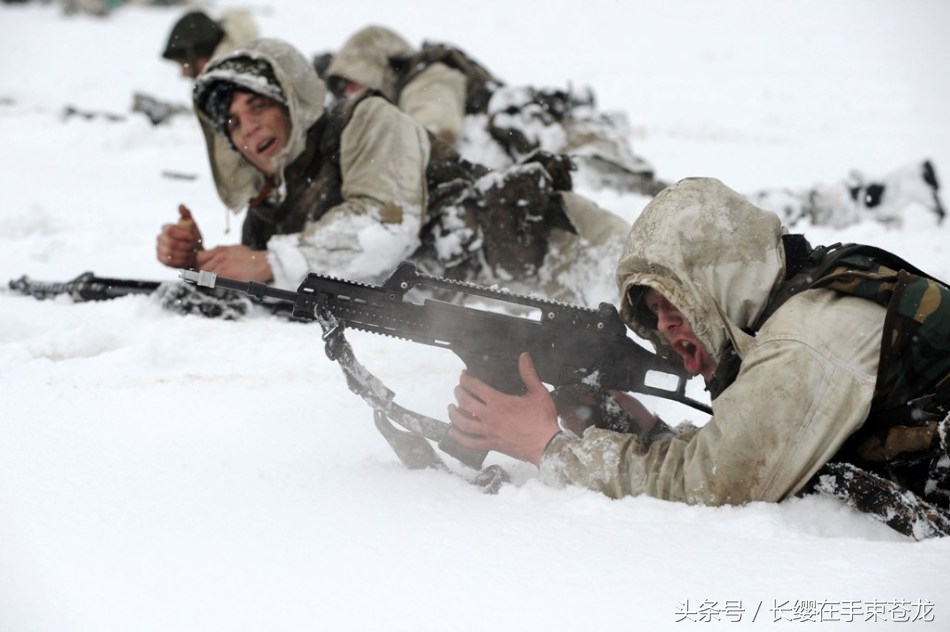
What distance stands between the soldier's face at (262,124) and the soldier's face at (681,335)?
233 cm

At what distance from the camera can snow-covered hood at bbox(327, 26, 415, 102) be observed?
721 centimetres

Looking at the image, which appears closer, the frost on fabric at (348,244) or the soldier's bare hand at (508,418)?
the soldier's bare hand at (508,418)

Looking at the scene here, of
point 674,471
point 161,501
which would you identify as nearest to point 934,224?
point 674,471

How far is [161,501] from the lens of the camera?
206 centimetres

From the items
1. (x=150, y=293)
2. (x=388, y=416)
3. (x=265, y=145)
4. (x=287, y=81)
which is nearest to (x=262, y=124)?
(x=265, y=145)

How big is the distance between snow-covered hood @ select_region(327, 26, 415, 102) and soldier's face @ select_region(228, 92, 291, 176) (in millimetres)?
3314

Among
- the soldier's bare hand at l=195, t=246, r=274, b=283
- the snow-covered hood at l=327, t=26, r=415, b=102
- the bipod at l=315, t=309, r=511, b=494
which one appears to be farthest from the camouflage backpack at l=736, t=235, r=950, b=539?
the snow-covered hood at l=327, t=26, r=415, b=102

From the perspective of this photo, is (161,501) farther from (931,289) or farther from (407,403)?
(931,289)

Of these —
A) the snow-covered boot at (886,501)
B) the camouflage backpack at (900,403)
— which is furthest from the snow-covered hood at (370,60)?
the snow-covered boot at (886,501)

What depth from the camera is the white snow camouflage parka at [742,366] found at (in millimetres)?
1830

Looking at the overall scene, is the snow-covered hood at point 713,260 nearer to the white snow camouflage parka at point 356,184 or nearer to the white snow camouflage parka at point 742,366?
the white snow camouflage parka at point 742,366

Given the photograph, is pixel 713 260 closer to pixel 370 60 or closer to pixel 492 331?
pixel 492 331

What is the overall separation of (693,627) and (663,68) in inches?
552

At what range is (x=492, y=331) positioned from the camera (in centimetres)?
233
